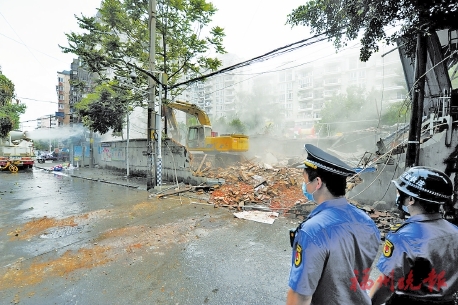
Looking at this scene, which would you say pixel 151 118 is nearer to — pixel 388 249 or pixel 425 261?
pixel 388 249

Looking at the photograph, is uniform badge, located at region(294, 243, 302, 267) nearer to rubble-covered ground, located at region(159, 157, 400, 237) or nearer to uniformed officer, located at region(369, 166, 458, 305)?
uniformed officer, located at region(369, 166, 458, 305)

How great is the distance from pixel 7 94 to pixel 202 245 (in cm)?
3184

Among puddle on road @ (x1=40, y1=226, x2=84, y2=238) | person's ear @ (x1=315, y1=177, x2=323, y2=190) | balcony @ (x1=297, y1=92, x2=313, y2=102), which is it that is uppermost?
balcony @ (x1=297, y1=92, x2=313, y2=102)

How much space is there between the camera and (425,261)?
152 cm

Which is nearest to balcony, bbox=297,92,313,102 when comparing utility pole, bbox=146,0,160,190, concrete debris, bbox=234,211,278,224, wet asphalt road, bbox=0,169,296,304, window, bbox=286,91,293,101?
window, bbox=286,91,293,101

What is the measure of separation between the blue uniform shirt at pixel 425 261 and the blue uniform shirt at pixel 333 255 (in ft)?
1.16

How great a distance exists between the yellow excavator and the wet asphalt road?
595 centimetres

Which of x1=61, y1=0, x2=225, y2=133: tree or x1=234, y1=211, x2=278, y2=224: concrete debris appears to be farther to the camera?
x1=61, y1=0, x2=225, y2=133: tree

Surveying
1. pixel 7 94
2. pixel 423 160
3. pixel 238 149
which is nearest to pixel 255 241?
pixel 423 160

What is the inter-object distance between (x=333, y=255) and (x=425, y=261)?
78cm

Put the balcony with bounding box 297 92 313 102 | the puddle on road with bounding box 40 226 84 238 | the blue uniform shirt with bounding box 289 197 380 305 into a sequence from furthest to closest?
1. the balcony with bounding box 297 92 313 102
2. the puddle on road with bounding box 40 226 84 238
3. the blue uniform shirt with bounding box 289 197 380 305

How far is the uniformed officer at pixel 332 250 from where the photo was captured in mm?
1240

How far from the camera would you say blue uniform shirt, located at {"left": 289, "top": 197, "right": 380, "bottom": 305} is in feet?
4.06

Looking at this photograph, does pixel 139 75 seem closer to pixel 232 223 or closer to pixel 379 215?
pixel 232 223
